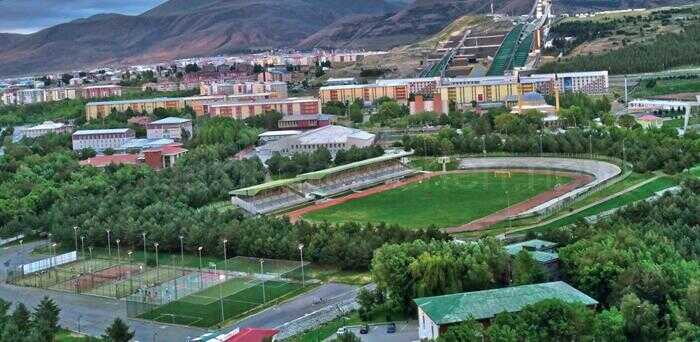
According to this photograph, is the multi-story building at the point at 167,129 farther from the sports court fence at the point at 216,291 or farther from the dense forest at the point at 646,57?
the sports court fence at the point at 216,291

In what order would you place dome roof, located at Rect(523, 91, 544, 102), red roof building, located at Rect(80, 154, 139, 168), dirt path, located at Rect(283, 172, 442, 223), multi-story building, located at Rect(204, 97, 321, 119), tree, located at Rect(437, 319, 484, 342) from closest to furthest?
1. tree, located at Rect(437, 319, 484, 342)
2. dirt path, located at Rect(283, 172, 442, 223)
3. red roof building, located at Rect(80, 154, 139, 168)
4. dome roof, located at Rect(523, 91, 544, 102)
5. multi-story building, located at Rect(204, 97, 321, 119)

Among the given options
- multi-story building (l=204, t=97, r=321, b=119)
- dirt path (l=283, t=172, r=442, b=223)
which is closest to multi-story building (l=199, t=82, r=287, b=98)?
multi-story building (l=204, t=97, r=321, b=119)

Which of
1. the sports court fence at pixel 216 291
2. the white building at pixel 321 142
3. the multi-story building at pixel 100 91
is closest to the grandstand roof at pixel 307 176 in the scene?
the white building at pixel 321 142

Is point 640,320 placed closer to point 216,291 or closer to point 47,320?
point 216,291

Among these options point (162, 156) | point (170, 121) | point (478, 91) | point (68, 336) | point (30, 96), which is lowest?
point (68, 336)

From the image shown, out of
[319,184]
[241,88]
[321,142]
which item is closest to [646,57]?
[321,142]

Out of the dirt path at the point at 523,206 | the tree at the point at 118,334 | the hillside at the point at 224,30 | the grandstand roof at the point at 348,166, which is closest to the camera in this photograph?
the tree at the point at 118,334

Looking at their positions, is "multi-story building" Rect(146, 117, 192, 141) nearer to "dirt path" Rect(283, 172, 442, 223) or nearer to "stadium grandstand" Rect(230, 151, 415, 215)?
"stadium grandstand" Rect(230, 151, 415, 215)
